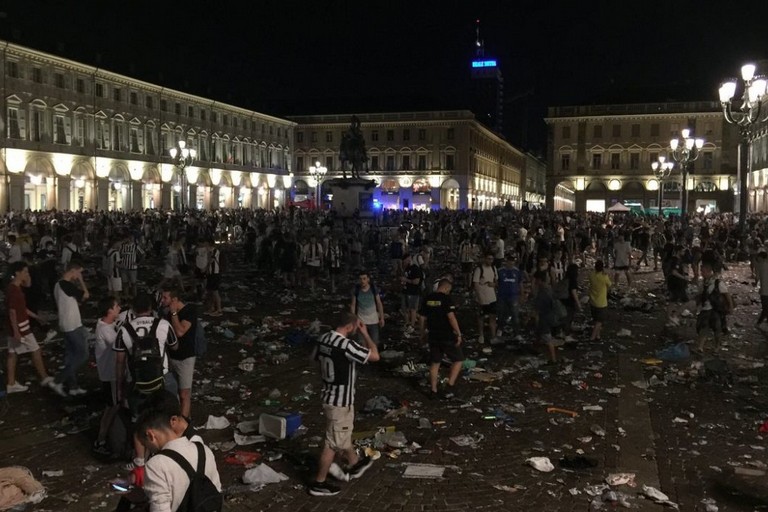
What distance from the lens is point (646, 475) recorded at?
6.48m

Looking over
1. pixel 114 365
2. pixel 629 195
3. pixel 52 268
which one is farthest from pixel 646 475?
pixel 629 195

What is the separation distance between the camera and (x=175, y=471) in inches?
142

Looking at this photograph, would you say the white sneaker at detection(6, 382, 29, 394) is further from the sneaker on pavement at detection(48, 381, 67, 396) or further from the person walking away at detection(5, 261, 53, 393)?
the sneaker on pavement at detection(48, 381, 67, 396)

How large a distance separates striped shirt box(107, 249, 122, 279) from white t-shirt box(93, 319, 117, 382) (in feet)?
25.1

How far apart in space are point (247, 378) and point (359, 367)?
5.29 ft

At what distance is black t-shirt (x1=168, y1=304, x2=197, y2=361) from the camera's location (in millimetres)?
7102

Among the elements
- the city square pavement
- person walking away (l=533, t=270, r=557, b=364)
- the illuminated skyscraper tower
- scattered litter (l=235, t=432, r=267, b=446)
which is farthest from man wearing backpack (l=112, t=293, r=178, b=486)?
the illuminated skyscraper tower

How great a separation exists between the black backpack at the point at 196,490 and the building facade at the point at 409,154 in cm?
8248

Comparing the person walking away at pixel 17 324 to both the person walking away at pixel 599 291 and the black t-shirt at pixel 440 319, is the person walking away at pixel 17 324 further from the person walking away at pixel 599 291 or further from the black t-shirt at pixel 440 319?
the person walking away at pixel 599 291

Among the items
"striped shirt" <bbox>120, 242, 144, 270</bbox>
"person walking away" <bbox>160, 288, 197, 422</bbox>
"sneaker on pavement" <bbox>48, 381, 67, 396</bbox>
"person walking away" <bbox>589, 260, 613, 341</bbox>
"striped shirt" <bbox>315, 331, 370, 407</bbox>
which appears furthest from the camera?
"striped shirt" <bbox>120, 242, 144, 270</bbox>

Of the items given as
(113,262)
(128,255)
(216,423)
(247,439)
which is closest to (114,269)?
(113,262)

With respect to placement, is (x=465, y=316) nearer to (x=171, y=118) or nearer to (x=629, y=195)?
(x=171, y=118)

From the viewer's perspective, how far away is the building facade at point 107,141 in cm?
5028

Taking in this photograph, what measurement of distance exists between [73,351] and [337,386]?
14.0 feet
